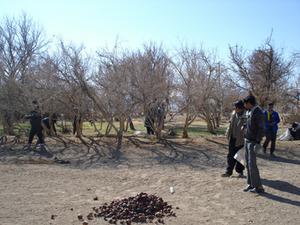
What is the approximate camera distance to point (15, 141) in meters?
13.7

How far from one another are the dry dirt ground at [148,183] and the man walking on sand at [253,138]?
0.85 feet

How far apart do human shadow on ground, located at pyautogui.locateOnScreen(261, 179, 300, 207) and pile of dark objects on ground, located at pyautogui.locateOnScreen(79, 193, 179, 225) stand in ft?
6.16

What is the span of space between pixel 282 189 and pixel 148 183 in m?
2.56

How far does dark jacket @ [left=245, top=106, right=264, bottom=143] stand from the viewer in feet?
22.8

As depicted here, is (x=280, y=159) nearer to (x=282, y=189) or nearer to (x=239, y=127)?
(x=239, y=127)

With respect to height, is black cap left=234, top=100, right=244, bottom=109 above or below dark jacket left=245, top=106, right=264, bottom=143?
above

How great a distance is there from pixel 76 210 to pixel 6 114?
10814 millimetres

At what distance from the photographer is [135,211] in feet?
19.2

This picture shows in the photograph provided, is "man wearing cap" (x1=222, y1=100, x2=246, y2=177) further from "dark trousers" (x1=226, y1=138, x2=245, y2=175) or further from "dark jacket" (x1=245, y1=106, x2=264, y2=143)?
"dark jacket" (x1=245, y1=106, x2=264, y2=143)

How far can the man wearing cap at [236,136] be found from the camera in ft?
27.1

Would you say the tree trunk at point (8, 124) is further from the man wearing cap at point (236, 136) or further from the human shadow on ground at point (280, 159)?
the man wearing cap at point (236, 136)

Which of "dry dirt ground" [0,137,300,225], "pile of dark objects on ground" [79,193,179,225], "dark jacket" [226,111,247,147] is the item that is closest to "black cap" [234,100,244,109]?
"dark jacket" [226,111,247,147]

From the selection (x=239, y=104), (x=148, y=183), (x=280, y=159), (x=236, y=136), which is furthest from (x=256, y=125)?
(x=280, y=159)

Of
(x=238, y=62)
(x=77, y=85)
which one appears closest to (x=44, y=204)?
(x=77, y=85)
